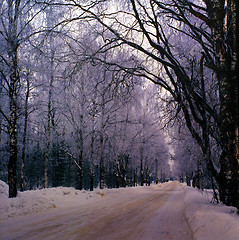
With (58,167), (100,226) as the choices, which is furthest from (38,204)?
(58,167)

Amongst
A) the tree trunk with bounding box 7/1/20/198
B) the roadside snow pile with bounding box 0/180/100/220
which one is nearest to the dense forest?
the tree trunk with bounding box 7/1/20/198

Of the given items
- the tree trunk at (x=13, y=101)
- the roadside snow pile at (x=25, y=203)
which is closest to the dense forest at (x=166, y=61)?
the tree trunk at (x=13, y=101)

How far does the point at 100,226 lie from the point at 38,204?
12.9 feet

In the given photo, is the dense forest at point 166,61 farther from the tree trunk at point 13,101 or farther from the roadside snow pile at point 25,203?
the roadside snow pile at point 25,203

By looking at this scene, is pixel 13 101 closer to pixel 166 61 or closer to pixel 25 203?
pixel 25 203

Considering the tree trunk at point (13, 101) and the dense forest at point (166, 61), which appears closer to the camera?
the dense forest at point (166, 61)

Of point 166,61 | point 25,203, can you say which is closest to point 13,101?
point 25,203

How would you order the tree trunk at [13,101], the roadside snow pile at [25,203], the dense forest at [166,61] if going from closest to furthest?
the dense forest at [166,61] → the roadside snow pile at [25,203] → the tree trunk at [13,101]

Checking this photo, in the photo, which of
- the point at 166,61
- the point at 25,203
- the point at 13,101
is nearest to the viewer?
the point at 166,61

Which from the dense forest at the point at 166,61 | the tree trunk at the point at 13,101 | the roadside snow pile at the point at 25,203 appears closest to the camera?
the dense forest at the point at 166,61

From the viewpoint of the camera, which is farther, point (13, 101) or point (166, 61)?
point (13, 101)

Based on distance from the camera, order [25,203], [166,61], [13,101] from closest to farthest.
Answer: [166,61], [25,203], [13,101]

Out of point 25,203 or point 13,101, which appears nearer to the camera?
point 25,203

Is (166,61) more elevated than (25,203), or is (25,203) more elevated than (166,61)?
(166,61)
